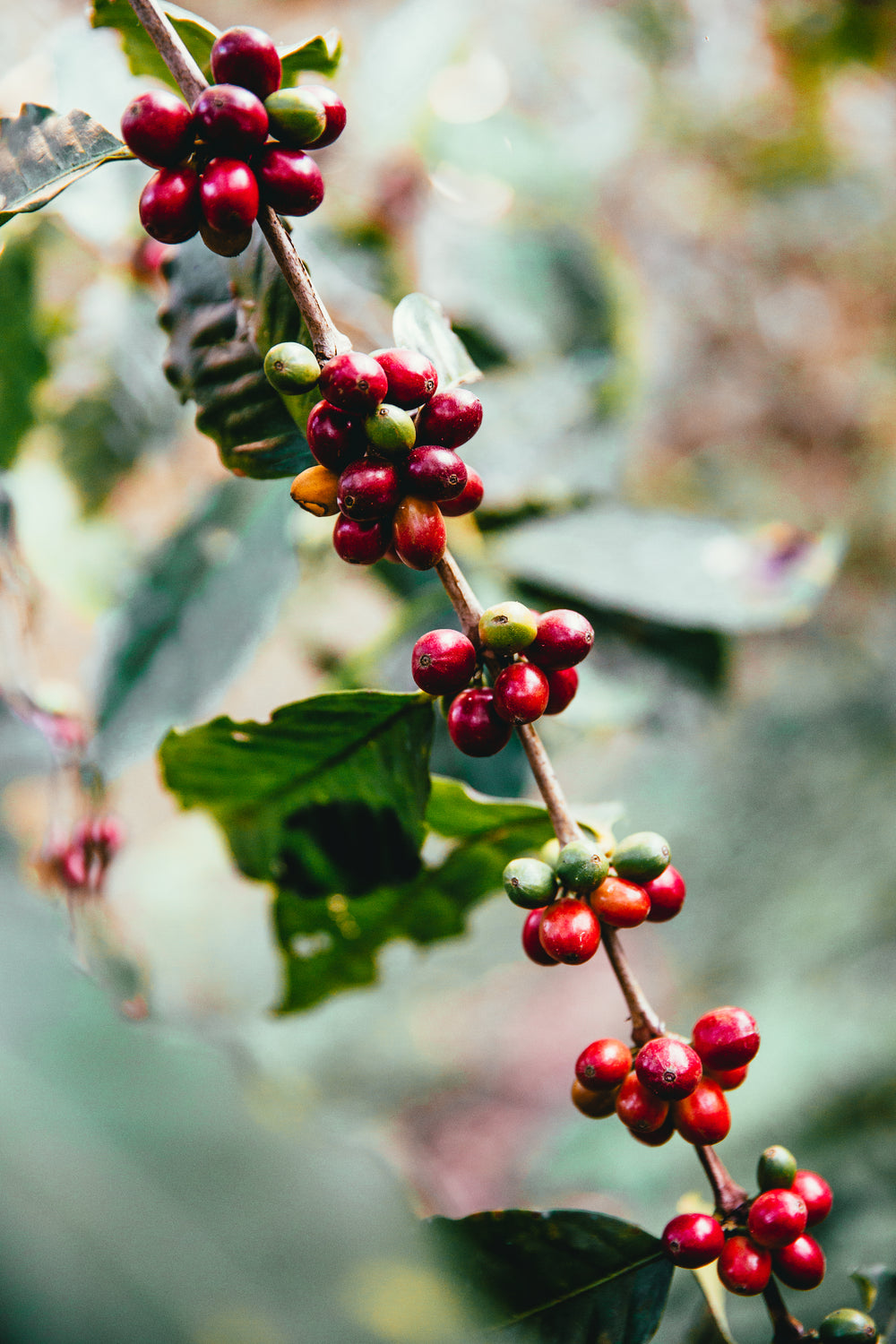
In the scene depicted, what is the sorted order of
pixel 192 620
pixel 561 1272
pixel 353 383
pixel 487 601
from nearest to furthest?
pixel 353 383 → pixel 561 1272 → pixel 192 620 → pixel 487 601

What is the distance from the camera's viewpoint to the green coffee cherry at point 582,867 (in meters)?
0.39

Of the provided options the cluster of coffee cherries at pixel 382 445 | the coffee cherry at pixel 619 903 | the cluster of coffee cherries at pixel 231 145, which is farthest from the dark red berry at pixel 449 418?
the coffee cherry at pixel 619 903

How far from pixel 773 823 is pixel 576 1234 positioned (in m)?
1.01

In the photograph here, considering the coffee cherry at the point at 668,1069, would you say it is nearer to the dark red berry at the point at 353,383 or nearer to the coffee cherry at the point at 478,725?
the coffee cherry at the point at 478,725

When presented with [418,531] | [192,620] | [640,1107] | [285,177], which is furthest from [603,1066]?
[192,620]

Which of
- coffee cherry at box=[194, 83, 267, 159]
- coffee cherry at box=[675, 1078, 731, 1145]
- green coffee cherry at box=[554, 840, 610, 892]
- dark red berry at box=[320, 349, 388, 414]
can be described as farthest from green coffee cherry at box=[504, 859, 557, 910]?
coffee cherry at box=[194, 83, 267, 159]

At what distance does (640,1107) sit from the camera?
0.40 meters

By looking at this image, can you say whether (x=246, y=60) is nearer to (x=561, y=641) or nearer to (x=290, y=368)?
(x=290, y=368)

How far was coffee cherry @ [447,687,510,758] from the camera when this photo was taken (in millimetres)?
400

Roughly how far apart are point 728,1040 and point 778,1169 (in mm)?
77

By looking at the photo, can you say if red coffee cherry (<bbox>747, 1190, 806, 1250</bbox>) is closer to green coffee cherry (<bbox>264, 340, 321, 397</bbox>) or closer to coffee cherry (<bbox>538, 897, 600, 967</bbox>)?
coffee cherry (<bbox>538, 897, 600, 967</bbox>)

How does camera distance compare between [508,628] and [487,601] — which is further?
[487,601]

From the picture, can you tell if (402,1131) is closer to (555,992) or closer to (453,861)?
(555,992)

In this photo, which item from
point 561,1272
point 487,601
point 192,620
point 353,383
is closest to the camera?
point 353,383
